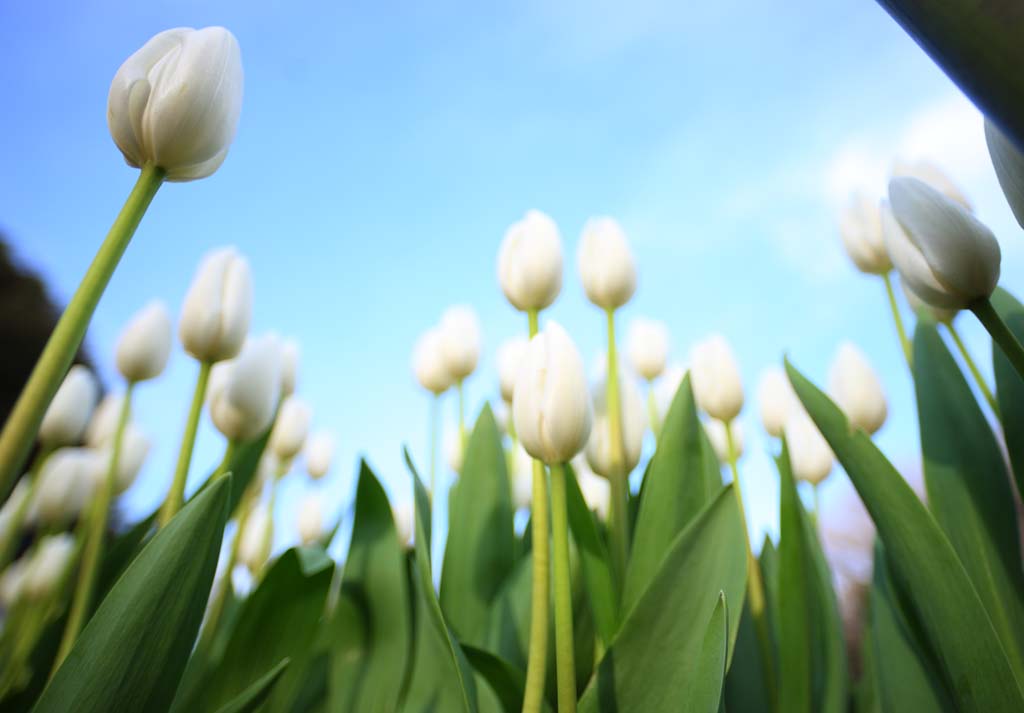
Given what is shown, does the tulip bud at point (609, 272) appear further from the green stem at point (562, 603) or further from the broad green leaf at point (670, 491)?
the green stem at point (562, 603)

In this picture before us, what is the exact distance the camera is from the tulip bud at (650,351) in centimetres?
102

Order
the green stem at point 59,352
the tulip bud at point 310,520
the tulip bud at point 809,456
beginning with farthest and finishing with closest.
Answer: the tulip bud at point 310,520, the tulip bud at point 809,456, the green stem at point 59,352

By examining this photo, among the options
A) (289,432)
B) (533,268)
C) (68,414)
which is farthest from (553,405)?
(68,414)

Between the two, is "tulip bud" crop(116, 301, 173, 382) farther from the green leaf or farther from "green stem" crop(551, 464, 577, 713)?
"green stem" crop(551, 464, 577, 713)

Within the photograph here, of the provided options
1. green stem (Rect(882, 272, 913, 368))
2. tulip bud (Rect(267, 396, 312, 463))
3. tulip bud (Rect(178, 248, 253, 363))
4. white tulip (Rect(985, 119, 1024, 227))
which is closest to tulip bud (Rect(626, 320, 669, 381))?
green stem (Rect(882, 272, 913, 368))

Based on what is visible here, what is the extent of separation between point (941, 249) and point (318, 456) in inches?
41.5

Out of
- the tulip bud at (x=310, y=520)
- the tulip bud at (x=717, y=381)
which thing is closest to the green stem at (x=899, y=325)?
the tulip bud at (x=717, y=381)

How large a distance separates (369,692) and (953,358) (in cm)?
54

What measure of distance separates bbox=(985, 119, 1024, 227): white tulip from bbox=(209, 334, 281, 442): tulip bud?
1.84 ft

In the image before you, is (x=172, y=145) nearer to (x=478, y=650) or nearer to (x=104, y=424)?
(x=478, y=650)

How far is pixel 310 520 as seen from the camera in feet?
3.86

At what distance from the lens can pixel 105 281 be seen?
0.96 feet

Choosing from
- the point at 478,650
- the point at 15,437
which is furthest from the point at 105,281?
the point at 478,650

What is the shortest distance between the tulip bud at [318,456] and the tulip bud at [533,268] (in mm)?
702
